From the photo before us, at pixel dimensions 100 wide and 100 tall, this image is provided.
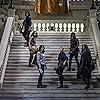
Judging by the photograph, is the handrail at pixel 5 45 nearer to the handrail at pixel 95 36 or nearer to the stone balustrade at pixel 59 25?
the stone balustrade at pixel 59 25

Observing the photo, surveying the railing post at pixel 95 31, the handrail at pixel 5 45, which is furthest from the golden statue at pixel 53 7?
the handrail at pixel 5 45

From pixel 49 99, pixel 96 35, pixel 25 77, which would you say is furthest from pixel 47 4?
pixel 49 99

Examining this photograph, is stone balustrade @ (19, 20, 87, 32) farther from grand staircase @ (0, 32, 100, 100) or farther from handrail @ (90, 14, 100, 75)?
grand staircase @ (0, 32, 100, 100)

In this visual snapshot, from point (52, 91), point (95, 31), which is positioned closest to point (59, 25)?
point (95, 31)

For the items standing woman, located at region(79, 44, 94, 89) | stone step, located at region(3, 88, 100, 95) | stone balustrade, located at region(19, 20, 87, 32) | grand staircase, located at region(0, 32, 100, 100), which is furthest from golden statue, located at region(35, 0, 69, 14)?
stone step, located at region(3, 88, 100, 95)

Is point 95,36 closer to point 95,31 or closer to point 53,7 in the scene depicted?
point 95,31

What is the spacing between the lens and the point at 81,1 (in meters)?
23.5

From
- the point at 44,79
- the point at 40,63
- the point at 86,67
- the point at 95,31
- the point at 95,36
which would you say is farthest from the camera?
the point at 95,31

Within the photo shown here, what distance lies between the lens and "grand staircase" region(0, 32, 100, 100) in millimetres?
14211

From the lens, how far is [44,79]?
1570 centimetres

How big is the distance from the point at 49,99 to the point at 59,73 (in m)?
1.24

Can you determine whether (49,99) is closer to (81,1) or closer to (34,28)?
(34,28)

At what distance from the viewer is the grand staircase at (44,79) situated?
46.6 feet

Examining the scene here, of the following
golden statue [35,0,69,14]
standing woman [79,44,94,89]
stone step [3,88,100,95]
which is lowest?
stone step [3,88,100,95]
